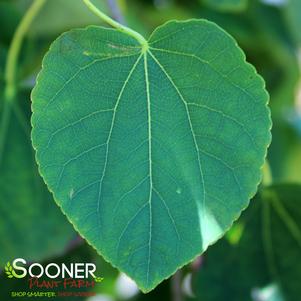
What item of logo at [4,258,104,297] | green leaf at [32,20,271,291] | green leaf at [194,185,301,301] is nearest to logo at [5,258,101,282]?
logo at [4,258,104,297]

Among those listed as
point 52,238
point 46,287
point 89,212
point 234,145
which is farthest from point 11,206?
point 234,145

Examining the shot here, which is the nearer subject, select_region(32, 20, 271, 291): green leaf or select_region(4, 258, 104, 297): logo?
select_region(32, 20, 271, 291): green leaf

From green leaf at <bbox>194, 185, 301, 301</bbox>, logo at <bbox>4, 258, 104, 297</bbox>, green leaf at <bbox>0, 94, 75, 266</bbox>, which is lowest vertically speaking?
green leaf at <bbox>194, 185, 301, 301</bbox>

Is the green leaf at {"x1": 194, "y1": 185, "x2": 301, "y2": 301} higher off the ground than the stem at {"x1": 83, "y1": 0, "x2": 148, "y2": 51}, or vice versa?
the stem at {"x1": 83, "y1": 0, "x2": 148, "y2": 51}

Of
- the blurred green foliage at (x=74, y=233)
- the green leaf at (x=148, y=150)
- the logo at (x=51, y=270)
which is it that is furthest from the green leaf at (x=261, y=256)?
the green leaf at (x=148, y=150)

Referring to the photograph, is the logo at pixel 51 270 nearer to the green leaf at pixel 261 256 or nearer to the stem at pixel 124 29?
the green leaf at pixel 261 256

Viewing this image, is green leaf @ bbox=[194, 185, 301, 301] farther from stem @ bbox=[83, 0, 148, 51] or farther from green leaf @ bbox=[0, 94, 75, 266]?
stem @ bbox=[83, 0, 148, 51]

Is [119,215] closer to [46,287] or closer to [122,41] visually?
[122,41]
